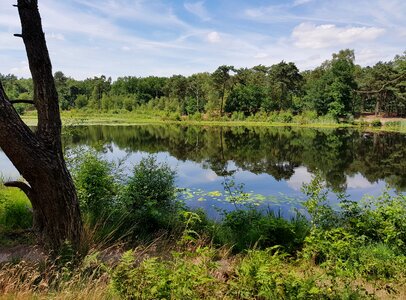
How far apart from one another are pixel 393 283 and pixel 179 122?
214 ft

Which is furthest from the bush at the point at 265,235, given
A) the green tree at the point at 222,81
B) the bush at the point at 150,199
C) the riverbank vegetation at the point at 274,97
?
the green tree at the point at 222,81

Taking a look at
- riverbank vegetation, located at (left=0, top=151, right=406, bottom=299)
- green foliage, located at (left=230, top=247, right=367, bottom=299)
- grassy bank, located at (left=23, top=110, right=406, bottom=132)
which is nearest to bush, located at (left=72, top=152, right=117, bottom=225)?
riverbank vegetation, located at (left=0, top=151, right=406, bottom=299)

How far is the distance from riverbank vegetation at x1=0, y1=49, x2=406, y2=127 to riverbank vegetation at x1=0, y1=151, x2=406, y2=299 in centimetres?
5415

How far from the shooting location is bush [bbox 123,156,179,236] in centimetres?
774

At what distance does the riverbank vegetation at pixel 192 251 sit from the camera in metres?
3.91

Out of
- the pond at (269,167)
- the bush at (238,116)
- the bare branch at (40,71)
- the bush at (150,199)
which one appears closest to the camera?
the bare branch at (40,71)

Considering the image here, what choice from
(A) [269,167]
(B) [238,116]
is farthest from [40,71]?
(B) [238,116]

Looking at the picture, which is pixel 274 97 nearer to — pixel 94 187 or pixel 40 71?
pixel 94 187

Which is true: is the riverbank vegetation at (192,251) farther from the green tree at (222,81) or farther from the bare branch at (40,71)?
the green tree at (222,81)

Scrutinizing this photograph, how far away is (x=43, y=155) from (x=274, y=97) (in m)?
74.2

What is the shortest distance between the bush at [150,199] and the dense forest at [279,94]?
53467 millimetres

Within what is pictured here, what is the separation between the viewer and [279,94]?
247 feet

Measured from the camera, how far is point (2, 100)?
4457mm

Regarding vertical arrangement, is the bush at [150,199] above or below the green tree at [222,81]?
below
